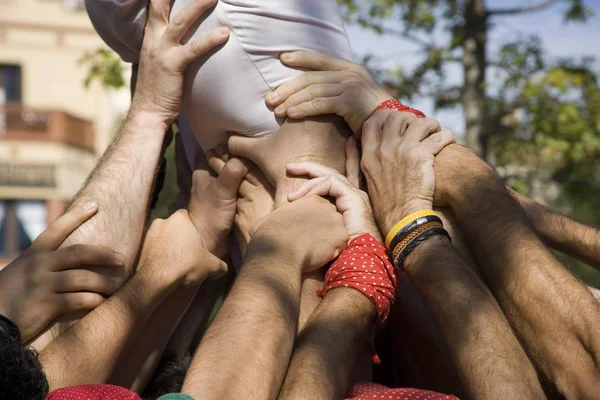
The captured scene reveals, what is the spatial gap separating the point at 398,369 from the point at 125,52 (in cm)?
129

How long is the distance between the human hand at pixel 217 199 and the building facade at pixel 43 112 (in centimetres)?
2375

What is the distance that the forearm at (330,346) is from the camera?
196 cm

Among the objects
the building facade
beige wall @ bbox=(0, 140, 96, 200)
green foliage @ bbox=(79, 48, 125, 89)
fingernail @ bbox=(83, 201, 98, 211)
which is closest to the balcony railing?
the building facade

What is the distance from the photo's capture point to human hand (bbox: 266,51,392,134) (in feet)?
8.34

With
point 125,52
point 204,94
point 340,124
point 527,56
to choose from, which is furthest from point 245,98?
point 527,56

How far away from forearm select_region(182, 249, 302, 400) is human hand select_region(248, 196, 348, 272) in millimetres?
39

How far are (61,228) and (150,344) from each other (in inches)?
16.8

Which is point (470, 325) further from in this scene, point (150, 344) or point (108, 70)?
point (108, 70)

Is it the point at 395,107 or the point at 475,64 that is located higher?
the point at 395,107

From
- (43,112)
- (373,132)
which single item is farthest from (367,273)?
(43,112)

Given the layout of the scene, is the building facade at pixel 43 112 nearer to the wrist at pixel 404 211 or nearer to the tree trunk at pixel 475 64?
the tree trunk at pixel 475 64

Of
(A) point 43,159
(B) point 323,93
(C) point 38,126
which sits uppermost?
(B) point 323,93

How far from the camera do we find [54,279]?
2.38 meters

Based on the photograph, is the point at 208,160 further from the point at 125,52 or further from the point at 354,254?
the point at 354,254
